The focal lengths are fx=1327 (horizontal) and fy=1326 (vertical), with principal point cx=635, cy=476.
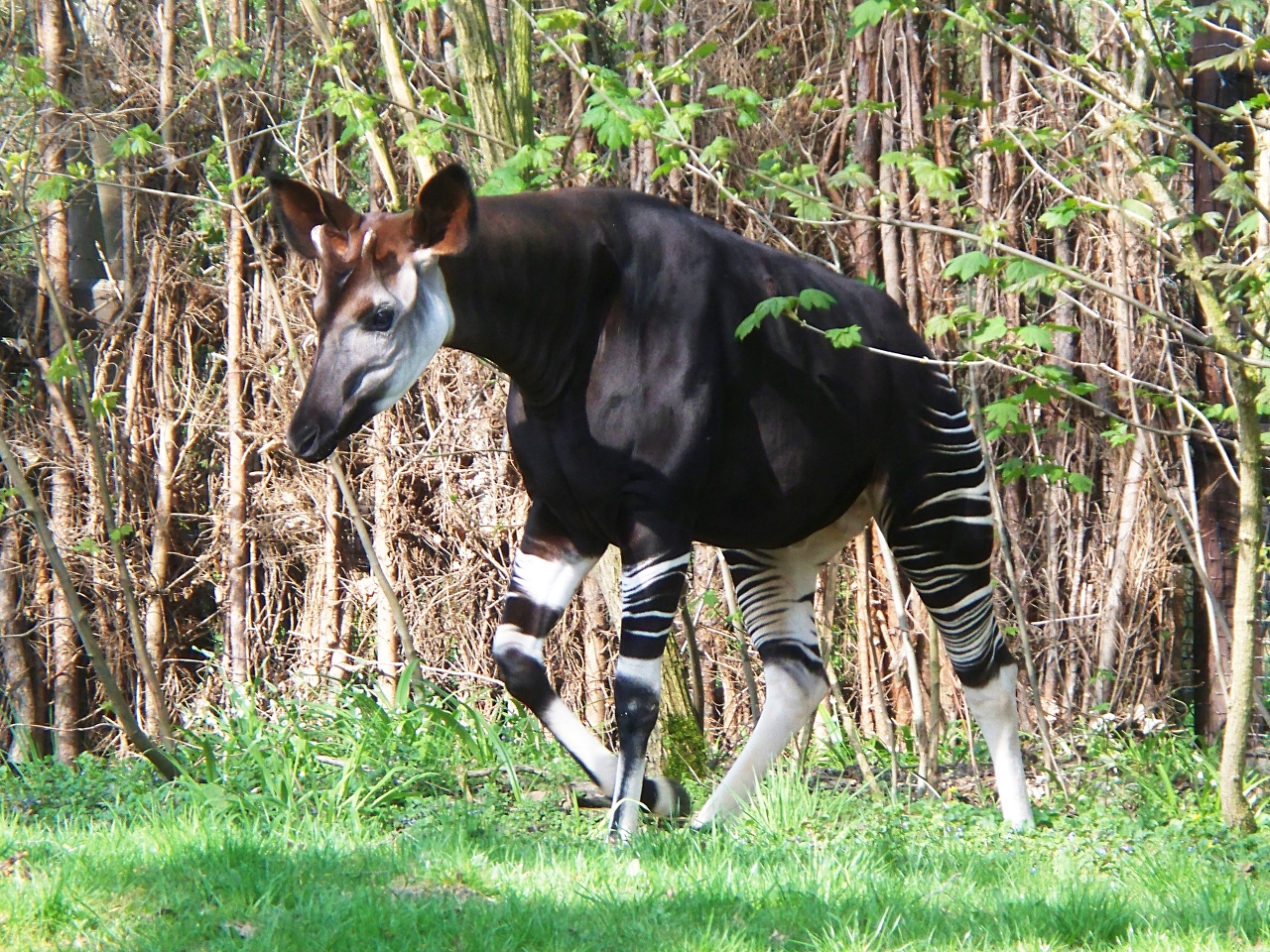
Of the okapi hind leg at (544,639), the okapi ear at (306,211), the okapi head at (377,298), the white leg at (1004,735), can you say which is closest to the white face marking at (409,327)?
the okapi head at (377,298)

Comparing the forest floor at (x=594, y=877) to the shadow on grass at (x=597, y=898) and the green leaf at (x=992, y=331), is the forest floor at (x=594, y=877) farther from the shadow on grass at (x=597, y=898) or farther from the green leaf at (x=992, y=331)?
the green leaf at (x=992, y=331)

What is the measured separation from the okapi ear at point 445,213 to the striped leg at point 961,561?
1.62 m

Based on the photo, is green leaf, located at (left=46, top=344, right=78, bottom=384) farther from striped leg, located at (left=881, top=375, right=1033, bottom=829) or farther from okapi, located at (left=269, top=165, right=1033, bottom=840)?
striped leg, located at (left=881, top=375, right=1033, bottom=829)

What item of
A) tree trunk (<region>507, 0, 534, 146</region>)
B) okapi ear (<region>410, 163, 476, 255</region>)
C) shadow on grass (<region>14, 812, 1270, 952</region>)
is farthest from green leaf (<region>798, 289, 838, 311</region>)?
tree trunk (<region>507, 0, 534, 146</region>)

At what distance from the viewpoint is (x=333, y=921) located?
2.60 metres

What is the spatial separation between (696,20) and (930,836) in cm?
390

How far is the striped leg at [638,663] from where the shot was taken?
3.48m

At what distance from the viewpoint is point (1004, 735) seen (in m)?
4.19

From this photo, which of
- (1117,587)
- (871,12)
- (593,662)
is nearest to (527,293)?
(871,12)

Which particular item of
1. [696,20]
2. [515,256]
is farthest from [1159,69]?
[696,20]

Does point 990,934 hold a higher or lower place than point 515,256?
lower

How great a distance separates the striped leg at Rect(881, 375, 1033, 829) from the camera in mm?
4105

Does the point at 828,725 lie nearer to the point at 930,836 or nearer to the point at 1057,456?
the point at 1057,456

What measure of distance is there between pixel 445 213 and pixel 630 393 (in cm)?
67
